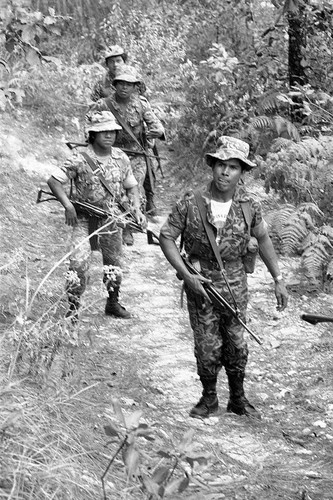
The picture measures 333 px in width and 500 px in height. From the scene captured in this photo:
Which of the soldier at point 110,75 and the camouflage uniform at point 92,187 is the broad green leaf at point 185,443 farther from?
the soldier at point 110,75

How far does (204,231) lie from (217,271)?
314 mm

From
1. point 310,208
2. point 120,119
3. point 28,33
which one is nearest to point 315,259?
point 310,208

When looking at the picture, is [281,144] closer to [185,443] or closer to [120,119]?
[120,119]

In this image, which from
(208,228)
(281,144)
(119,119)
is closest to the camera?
(208,228)

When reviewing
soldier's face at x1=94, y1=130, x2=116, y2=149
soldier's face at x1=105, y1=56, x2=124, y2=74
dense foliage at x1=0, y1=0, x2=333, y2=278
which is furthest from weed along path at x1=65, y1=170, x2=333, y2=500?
soldier's face at x1=105, y1=56, x2=124, y2=74

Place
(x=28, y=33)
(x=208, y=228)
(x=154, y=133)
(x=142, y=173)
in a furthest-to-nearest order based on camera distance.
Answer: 1. (x=142, y=173)
2. (x=154, y=133)
3. (x=208, y=228)
4. (x=28, y=33)

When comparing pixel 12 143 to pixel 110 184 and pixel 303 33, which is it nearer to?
pixel 303 33

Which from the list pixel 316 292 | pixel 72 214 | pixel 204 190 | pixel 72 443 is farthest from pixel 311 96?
pixel 72 443

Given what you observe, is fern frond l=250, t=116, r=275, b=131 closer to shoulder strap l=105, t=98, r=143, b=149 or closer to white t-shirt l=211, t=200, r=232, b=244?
shoulder strap l=105, t=98, r=143, b=149

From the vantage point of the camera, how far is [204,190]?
628cm

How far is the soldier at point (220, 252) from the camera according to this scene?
6.13 metres

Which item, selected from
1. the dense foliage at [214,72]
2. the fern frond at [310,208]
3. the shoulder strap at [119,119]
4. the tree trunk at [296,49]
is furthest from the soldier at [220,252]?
the tree trunk at [296,49]

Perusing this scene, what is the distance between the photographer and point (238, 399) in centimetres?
663

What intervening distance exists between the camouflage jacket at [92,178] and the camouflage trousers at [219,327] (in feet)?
5.91
